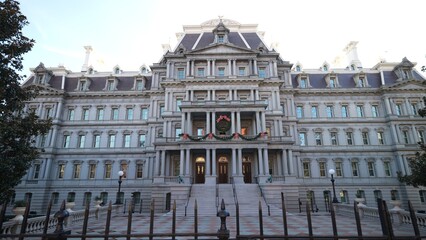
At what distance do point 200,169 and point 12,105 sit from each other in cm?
2236

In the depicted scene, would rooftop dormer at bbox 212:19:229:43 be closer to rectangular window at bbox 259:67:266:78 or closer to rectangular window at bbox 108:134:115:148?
rectangular window at bbox 259:67:266:78

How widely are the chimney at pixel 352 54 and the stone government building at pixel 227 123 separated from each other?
12.7 feet

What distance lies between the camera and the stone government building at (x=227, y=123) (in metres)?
31.5

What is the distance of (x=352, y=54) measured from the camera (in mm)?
44812

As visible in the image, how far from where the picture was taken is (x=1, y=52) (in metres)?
11.6

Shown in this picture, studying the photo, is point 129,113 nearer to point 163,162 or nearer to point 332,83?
point 163,162

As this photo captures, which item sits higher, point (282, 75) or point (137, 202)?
point (282, 75)

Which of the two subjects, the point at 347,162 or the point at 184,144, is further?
the point at 347,162

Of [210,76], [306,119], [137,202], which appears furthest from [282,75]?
[137,202]

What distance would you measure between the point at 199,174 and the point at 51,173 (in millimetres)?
20671

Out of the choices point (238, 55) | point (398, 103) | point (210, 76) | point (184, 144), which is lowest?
point (184, 144)

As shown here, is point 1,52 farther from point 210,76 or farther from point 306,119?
point 306,119

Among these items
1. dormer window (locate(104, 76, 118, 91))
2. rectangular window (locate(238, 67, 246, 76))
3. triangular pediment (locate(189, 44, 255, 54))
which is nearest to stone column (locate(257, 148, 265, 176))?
rectangular window (locate(238, 67, 246, 76))

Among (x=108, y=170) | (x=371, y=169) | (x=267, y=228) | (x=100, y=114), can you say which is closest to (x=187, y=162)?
(x=108, y=170)
